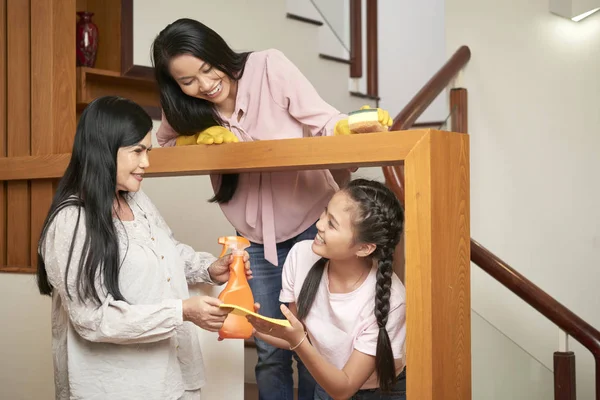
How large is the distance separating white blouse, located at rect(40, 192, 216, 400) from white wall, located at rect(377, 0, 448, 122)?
3432 millimetres

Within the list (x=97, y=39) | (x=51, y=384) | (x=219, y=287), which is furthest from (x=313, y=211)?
(x=97, y=39)

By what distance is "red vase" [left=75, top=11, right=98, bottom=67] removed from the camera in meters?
3.18

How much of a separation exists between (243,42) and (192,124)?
1905 mm

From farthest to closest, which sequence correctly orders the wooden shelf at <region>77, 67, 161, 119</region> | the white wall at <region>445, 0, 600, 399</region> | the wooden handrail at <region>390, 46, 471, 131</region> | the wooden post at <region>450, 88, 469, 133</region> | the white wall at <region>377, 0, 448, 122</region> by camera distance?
the white wall at <region>377, 0, 448, 122</region>
the wooden post at <region>450, 88, 469, 133</region>
the white wall at <region>445, 0, 600, 399</region>
the wooden shelf at <region>77, 67, 161, 119</region>
the wooden handrail at <region>390, 46, 471, 131</region>

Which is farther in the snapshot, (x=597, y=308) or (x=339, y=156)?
(x=597, y=308)

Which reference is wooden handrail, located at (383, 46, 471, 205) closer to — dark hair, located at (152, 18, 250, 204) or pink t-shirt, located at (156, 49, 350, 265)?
pink t-shirt, located at (156, 49, 350, 265)

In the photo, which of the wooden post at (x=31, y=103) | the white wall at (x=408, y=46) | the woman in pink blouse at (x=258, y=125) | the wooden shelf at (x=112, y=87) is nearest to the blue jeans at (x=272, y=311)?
the woman in pink blouse at (x=258, y=125)

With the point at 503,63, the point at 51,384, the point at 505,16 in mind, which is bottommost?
the point at 51,384

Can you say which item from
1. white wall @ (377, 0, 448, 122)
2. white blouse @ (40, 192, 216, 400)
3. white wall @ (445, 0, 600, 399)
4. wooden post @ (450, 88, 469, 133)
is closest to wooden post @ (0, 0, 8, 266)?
white blouse @ (40, 192, 216, 400)

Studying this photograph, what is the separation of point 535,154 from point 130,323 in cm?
249

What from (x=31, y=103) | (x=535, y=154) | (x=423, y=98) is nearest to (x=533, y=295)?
(x=423, y=98)

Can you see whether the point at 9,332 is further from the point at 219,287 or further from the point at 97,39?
the point at 97,39

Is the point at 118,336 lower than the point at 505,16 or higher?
lower

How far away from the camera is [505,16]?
11.7 feet
